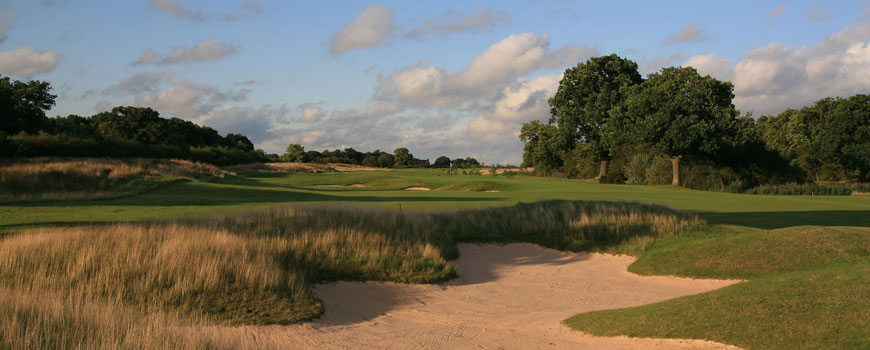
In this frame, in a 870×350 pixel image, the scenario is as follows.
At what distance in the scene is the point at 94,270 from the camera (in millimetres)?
8688

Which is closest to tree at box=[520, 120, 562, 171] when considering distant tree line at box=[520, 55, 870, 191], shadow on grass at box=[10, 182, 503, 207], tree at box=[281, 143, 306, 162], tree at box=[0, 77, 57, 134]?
distant tree line at box=[520, 55, 870, 191]

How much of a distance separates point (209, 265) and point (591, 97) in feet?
162

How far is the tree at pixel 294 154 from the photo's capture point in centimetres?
12513

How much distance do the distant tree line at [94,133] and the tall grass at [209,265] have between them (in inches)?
932

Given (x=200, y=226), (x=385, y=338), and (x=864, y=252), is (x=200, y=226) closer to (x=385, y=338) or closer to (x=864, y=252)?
(x=385, y=338)

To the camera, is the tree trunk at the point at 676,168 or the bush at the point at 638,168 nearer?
the tree trunk at the point at 676,168

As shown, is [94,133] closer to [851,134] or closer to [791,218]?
[791,218]

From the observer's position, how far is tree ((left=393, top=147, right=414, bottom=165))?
420 feet

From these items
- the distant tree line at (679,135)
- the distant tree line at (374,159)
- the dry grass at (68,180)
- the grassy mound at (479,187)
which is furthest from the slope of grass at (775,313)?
the distant tree line at (374,159)

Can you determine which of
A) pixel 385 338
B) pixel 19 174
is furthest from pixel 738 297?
pixel 19 174

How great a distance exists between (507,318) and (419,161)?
123847 mm

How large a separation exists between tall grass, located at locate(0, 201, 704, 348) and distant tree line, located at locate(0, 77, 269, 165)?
932 inches

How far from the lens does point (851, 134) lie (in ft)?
194

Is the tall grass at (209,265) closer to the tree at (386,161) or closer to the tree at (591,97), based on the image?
the tree at (591,97)
